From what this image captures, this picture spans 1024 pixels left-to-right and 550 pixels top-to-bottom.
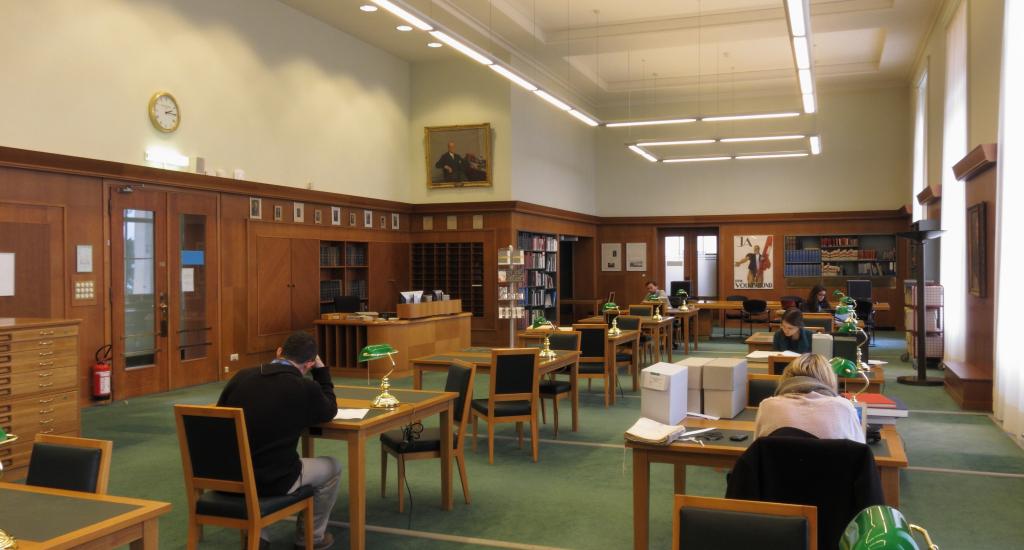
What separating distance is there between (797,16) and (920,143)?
9.67 m

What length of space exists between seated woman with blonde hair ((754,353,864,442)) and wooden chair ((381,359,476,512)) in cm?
225

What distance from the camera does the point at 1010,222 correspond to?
283 inches

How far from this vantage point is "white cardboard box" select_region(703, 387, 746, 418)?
4430 mm

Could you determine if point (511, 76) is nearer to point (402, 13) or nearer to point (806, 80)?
point (402, 13)

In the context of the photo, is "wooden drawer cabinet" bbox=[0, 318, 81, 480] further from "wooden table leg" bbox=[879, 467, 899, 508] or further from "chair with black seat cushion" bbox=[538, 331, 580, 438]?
"wooden table leg" bbox=[879, 467, 899, 508]

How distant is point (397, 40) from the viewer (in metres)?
14.0

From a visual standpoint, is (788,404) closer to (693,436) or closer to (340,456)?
(693,436)

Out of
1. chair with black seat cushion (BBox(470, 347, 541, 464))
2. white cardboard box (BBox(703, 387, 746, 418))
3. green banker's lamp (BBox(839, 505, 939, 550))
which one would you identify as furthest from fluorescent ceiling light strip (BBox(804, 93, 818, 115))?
green banker's lamp (BBox(839, 505, 939, 550))

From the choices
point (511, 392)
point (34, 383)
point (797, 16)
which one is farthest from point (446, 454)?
point (797, 16)

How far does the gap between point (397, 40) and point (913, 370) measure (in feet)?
31.4

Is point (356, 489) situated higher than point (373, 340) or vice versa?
point (373, 340)

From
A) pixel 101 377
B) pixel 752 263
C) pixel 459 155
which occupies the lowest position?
pixel 101 377

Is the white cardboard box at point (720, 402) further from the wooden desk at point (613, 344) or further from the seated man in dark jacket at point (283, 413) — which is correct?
the wooden desk at point (613, 344)

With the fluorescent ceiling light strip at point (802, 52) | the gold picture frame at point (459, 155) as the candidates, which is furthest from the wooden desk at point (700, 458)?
the gold picture frame at point (459, 155)
